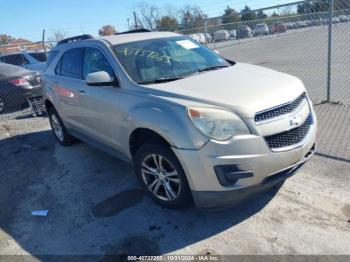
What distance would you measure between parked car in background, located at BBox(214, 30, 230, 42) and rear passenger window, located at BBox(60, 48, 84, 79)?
46.4ft

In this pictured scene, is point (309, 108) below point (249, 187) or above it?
above

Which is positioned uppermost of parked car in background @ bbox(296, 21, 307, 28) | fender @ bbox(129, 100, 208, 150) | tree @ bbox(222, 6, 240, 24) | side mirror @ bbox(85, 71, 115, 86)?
tree @ bbox(222, 6, 240, 24)

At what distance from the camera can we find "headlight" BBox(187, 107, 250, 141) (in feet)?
10.2

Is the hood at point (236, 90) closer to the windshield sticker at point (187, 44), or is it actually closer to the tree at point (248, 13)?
the windshield sticker at point (187, 44)

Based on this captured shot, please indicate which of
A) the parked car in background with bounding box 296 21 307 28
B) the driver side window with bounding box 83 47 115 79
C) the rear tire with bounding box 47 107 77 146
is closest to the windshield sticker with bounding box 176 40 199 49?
the driver side window with bounding box 83 47 115 79

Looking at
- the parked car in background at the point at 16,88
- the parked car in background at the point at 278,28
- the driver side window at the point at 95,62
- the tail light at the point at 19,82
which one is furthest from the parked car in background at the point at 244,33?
the driver side window at the point at 95,62

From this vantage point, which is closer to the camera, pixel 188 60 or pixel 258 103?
pixel 258 103

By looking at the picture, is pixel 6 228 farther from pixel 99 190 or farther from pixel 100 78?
pixel 100 78

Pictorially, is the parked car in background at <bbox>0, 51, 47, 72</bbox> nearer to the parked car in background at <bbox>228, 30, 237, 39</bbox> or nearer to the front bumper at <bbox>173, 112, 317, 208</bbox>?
the front bumper at <bbox>173, 112, 317, 208</bbox>

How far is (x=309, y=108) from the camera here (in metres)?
3.79

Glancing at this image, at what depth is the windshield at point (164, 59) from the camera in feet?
13.3

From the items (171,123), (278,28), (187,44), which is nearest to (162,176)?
(171,123)

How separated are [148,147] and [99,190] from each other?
1.25m

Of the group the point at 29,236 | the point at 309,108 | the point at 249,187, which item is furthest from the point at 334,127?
the point at 29,236
